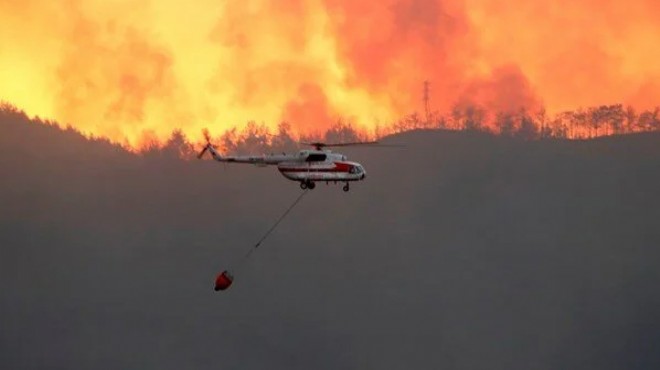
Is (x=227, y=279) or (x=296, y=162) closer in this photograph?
(x=227, y=279)

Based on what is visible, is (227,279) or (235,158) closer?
(227,279)

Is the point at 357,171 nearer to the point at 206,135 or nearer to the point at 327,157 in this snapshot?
the point at 327,157

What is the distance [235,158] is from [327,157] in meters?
12.5

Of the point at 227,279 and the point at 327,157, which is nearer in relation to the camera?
the point at 227,279

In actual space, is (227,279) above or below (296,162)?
below

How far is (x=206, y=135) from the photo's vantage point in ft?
434

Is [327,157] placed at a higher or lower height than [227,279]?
higher

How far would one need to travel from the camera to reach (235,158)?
130 m

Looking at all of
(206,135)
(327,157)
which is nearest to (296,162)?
(327,157)

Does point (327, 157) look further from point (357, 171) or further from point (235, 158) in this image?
point (235, 158)

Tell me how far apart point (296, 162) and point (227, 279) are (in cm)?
1781

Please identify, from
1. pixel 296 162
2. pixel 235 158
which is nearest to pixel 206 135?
pixel 235 158

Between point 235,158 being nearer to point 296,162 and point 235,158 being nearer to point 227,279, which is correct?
point 296,162

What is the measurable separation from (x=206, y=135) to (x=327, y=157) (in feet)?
56.2
